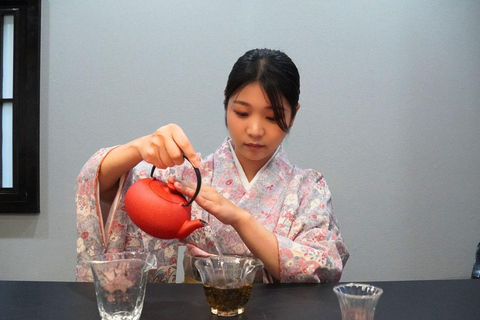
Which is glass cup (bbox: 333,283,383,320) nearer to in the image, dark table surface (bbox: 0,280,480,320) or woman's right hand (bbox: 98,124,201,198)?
dark table surface (bbox: 0,280,480,320)

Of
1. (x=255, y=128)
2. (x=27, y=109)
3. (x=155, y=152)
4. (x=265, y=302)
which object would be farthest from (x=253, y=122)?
(x=27, y=109)

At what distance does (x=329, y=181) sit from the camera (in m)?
2.59

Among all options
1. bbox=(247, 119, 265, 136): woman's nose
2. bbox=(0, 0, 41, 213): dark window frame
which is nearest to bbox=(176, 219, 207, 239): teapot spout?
bbox=(247, 119, 265, 136): woman's nose

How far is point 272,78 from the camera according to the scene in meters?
1.43

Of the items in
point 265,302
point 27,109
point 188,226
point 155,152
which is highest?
point 27,109

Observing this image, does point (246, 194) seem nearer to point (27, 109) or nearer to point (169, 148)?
point (169, 148)

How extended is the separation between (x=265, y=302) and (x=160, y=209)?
0.29 metres

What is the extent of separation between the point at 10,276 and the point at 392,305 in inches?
89.9

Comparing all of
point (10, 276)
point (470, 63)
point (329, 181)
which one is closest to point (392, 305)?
point (329, 181)

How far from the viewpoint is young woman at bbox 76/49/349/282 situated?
1.27 m

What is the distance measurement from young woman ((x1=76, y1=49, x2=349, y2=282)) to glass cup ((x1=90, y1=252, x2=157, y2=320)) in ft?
0.91

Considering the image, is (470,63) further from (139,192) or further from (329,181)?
(139,192)

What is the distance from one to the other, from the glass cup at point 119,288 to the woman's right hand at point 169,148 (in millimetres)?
273

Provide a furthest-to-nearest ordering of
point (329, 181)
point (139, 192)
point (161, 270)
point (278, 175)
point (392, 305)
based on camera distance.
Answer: point (329, 181)
point (278, 175)
point (161, 270)
point (139, 192)
point (392, 305)
